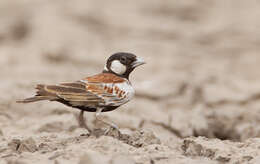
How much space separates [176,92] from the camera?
27.7ft

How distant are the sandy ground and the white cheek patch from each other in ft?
1.88

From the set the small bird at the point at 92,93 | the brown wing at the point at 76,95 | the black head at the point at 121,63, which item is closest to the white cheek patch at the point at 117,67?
the black head at the point at 121,63

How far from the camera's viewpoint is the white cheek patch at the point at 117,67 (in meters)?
5.25

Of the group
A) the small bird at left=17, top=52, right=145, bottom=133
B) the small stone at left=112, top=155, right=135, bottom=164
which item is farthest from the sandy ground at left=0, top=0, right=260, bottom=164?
the small bird at left=17, top=52, right=145, bottom=133

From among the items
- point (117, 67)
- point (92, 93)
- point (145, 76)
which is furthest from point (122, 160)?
point (145, 76)

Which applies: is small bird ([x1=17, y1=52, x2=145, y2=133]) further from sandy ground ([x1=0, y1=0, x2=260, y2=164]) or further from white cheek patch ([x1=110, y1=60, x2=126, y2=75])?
sandy ground ([x1=0, y1=0, x2=260, y2=164])

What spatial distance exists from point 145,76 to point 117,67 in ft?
14.7

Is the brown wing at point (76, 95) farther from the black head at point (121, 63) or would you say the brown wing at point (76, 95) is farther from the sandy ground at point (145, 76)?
the black head at point (121, 63)

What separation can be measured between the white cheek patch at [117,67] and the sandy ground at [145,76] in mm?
574

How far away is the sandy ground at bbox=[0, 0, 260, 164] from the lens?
184 inches

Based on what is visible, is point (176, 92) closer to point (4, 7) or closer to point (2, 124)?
point (2, 124)

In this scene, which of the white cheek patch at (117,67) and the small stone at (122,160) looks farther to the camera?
the white cheek patch at (117,67)

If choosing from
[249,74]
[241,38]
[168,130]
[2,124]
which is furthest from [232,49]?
[2,124]

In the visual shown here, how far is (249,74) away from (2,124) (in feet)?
16.1
